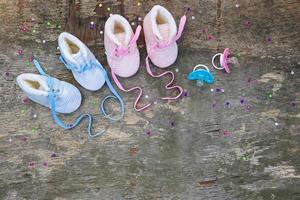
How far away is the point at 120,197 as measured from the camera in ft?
6.12

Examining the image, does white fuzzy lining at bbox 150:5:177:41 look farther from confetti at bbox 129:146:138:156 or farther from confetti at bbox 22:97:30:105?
confetti at bbox 22:97:30:105

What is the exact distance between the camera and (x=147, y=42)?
1.83 meters

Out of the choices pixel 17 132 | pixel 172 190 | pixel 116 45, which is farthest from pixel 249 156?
pixel 17 132

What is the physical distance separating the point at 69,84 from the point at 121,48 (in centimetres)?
24

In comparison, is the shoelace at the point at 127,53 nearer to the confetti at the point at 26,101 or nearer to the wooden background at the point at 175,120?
the wooden background at the point at 175,120

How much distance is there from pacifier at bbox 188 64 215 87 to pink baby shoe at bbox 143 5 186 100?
9 cm

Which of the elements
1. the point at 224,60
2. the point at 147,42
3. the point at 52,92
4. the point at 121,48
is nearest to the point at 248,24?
the point at 224,60

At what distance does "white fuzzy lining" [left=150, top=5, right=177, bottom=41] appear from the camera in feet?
5.77

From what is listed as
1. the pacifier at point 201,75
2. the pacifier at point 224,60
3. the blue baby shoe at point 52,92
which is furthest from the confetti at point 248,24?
the blue baby shoe at point 52,92

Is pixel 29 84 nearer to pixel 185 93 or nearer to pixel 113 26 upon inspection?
pixel 113 26

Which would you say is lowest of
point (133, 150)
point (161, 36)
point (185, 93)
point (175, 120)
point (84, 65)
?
point (133, 150)

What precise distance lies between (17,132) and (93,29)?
0.48m

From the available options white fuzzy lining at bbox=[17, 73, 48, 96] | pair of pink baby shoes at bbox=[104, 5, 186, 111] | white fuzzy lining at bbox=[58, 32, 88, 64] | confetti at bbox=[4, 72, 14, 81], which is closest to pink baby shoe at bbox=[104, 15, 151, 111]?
pair of pink baby shoes at bbox=[104, 5, 186, 111]

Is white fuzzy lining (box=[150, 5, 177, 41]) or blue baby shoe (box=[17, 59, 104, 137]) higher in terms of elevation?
white fuzzy lining (box=[150, 5, 177, 41])
